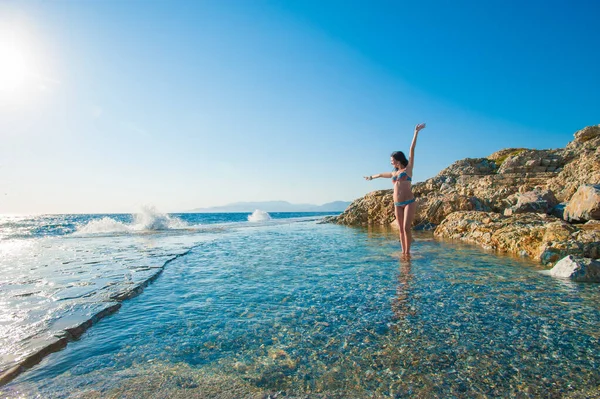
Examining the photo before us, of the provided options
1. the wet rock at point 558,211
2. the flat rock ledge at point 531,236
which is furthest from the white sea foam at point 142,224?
the wet rock at point 558,211

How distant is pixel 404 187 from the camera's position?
9.59 meters

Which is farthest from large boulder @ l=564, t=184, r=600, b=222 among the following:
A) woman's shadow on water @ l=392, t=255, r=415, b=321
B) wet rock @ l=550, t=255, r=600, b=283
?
woman's shadow on water @ l=392, t=255, r=415, b=321

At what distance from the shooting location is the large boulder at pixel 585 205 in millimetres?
11445

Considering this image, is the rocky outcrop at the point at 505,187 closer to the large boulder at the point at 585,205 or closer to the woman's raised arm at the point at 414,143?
the large boulder at the point at 585,205

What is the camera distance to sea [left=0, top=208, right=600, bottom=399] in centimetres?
289

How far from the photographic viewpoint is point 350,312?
4.79 m

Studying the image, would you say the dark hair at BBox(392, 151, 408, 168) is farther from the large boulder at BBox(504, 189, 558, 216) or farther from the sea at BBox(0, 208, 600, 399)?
the large boulder at BBox(504, 189, 558, 216)

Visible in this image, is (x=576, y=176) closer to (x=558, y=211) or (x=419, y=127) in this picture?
(x=558, y=211)

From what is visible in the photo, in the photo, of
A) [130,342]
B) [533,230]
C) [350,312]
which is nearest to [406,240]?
[533,230]

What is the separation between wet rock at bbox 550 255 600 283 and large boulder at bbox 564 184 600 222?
6.68 m

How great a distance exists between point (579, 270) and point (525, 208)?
412 inches

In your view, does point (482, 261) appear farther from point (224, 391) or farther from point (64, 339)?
point (64, 339)

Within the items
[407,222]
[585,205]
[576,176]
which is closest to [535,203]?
[585,205]

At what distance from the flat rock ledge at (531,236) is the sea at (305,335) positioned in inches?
58.4
